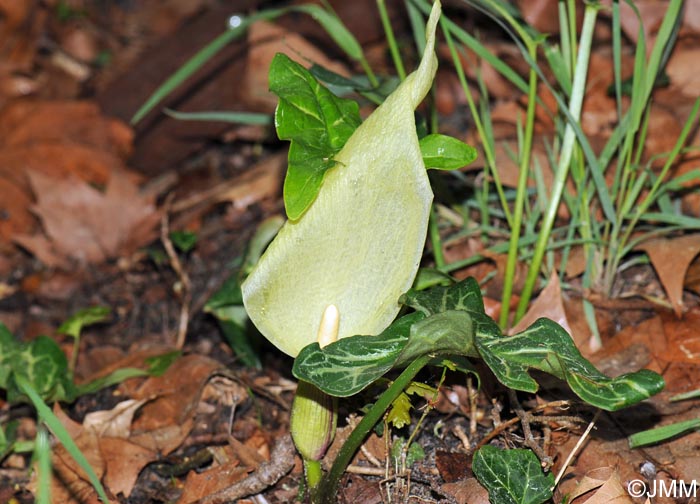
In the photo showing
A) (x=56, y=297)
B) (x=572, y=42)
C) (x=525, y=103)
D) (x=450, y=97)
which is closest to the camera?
(x=572, y=42)

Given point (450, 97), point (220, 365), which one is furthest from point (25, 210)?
point (450, 97)

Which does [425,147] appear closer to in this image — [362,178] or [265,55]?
[362,178]

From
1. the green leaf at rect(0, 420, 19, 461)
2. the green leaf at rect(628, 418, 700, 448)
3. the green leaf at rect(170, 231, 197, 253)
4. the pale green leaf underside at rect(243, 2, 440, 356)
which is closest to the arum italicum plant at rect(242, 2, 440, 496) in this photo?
the pale green leaf underside at rect(243, 2, 440, 356)

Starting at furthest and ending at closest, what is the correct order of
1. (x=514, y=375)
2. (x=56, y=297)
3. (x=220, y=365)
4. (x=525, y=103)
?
(x=56, y=297) → (x=525, y=103) → (x=220, y=365) → (x=514, y=375)

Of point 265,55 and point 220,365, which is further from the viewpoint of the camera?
point 265,55

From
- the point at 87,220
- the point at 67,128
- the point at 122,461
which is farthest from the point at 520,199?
the point at 67,128

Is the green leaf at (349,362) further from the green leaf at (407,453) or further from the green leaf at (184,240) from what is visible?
the green leaf at (184,240)
